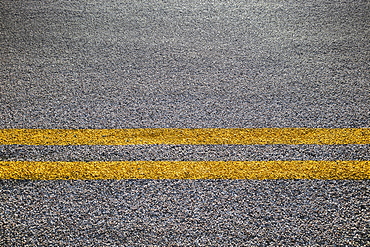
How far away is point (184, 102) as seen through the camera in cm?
304

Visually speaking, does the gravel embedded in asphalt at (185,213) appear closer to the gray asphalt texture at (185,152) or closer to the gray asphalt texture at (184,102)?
the gray asphalt texture at (184,102)

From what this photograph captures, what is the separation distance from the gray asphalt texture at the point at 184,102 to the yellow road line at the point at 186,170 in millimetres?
61

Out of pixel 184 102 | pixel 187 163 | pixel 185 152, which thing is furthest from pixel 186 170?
pixel 184 102

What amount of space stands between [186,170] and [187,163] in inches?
2.9

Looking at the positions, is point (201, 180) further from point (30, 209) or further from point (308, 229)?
point (30, 209)

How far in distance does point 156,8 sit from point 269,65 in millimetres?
1992

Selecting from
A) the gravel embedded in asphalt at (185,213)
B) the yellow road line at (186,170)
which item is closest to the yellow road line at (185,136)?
the yellow road line at (186,170)

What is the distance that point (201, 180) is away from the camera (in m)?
2.28

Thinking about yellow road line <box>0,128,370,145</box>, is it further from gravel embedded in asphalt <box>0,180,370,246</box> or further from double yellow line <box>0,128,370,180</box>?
gravel embedded in asphalt <box>0,180,370,246</box>

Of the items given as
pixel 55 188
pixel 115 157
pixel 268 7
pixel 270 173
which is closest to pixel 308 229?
pixel 270 173

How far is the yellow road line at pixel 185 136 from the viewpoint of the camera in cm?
259

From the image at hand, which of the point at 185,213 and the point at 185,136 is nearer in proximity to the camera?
the point at 185,213

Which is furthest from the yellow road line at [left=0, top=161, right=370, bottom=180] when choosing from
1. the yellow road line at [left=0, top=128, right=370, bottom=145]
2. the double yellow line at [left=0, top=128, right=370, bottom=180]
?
the yellow road line at [left=0, top=128, right=370, bottom=145]

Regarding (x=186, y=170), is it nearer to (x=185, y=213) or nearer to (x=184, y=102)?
(x=185, y=213)
